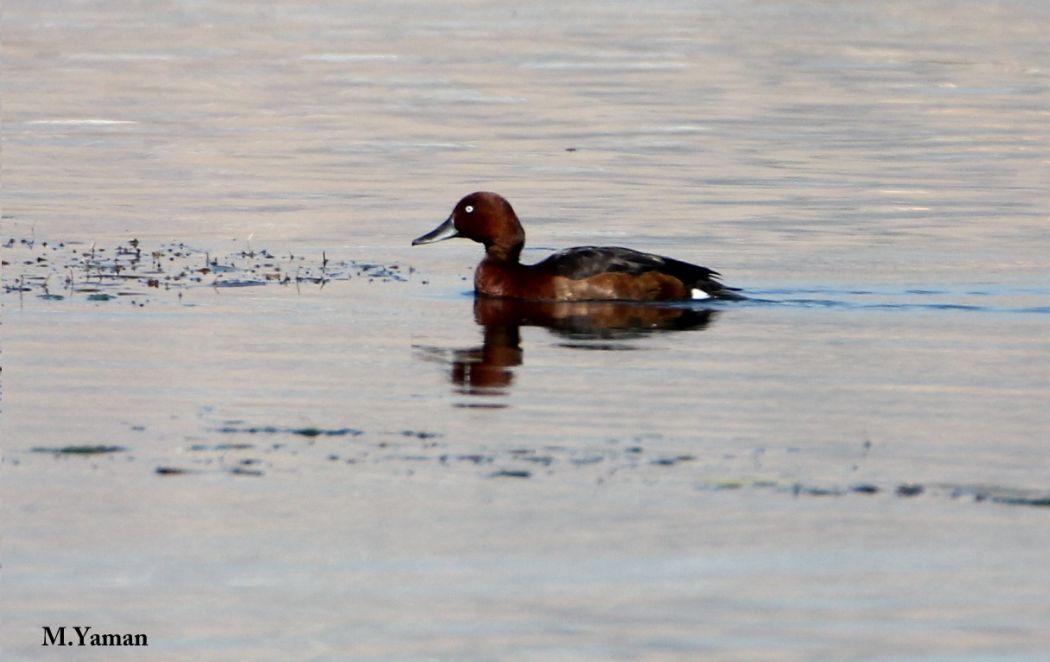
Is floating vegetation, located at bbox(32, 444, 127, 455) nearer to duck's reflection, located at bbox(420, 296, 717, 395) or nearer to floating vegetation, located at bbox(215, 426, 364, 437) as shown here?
floating vegetation, located at bbox(215, 426, 364, 437)

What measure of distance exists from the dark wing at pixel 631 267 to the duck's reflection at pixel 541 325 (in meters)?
0.23

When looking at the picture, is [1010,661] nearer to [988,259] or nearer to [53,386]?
[53,386]

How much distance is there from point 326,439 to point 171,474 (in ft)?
3.14

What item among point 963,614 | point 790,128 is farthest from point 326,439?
point 790,128

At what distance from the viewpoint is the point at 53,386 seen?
1115 cm

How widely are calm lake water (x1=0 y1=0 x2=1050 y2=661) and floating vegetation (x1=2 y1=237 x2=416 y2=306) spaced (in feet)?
0.21

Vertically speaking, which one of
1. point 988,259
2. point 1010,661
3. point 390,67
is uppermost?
point 390,67

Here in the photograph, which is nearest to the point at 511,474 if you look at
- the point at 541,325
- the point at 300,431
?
the point at 300,431

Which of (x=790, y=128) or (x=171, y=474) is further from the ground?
(x=790, y=128)

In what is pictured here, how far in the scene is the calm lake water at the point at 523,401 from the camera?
7.39 meters

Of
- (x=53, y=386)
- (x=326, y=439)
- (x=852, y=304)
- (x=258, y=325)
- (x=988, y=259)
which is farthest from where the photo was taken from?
(x=988, y=259)

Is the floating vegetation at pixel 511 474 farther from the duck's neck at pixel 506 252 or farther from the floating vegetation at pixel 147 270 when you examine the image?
the duck's neck at pixel 506 252

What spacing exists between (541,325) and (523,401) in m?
3.27

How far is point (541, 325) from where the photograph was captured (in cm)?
1412
